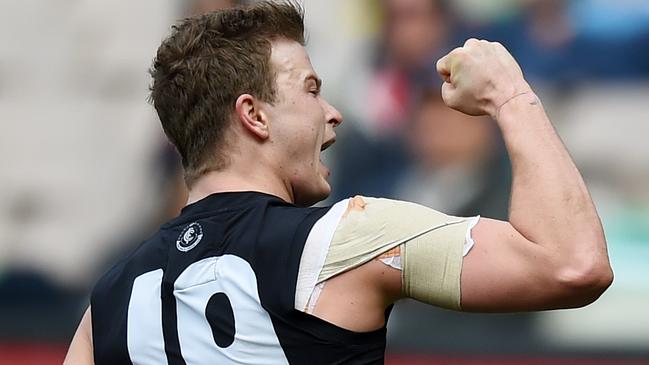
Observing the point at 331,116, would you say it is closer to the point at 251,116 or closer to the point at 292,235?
the point at 251,116

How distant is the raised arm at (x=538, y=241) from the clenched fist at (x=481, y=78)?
53 millimetres

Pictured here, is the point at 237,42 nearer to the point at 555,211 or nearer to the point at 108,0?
the point at 555,211

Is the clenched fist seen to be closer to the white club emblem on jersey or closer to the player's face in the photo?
the player's face

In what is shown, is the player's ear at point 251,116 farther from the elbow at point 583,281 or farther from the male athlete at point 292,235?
the elbow at point 583,281

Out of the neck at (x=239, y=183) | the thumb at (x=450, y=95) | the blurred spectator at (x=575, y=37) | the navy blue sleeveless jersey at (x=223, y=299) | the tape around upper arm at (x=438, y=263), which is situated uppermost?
the blurred spectator at (x=575, y=37)

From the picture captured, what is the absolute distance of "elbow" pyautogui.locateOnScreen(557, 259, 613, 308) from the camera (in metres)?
1.91

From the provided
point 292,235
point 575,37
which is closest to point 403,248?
point 292,235

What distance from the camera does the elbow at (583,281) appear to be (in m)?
1.91

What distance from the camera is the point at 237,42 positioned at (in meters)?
2.27

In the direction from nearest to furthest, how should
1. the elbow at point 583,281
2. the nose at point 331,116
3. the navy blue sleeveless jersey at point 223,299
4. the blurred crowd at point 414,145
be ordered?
the elbow at point 583,281, the navy blue sleeveless jersey at point 223,299, the nose at point 331,116, the blurred crowd at point 414,145

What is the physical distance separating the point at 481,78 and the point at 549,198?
0.92 ft

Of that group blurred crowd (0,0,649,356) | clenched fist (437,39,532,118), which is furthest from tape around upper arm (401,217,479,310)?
blurred crowd (0,0,649,356)

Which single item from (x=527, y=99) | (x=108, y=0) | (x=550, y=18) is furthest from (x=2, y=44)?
(x=527, y=99)

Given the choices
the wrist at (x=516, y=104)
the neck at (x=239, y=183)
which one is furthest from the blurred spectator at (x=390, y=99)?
the wrist at (x=516, y=104)
